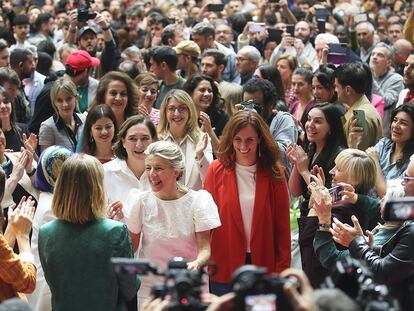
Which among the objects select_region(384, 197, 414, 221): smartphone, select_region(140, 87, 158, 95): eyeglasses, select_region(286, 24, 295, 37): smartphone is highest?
select_region(384, 197, 414, 221): smartphone

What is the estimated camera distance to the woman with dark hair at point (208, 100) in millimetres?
7117

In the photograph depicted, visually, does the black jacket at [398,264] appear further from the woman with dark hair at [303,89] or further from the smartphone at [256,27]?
the smartphone at [256,27]

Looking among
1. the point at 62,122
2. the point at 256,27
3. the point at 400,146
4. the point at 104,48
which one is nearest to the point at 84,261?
the point at 400,146

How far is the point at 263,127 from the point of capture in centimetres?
512

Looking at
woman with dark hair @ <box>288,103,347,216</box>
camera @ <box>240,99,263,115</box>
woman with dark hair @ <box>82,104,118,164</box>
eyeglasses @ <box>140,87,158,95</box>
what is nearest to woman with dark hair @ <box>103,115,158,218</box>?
woman with dark hair @ <box>82,104,118,164</box>

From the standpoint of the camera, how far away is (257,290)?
2.49 m

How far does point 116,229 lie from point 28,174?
1.85 meters

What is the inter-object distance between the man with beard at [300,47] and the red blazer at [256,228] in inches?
181

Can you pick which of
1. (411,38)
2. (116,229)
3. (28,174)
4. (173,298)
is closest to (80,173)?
(116,229)

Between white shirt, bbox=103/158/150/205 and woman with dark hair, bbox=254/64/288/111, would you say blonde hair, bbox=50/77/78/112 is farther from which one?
woman with dark hair, bbox=254/64/288/111

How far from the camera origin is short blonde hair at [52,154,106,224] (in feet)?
12.7

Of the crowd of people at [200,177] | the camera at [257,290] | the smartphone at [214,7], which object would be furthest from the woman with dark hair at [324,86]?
the smartphone at [214,7]

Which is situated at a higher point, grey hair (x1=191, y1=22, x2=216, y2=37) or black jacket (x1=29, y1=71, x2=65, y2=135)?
black jacket (x1=29, y1=71, x2=65, y2=135)

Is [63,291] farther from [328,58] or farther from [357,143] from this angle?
[328,58]
